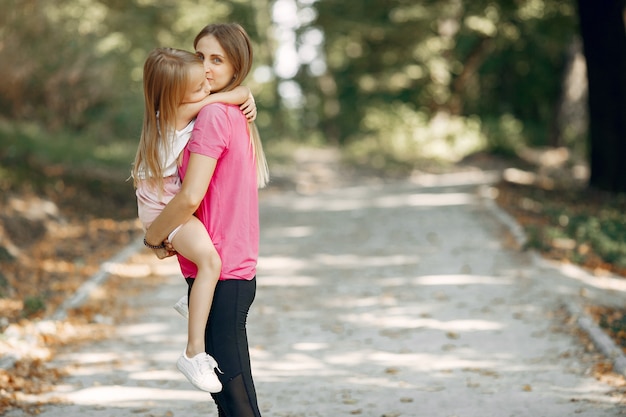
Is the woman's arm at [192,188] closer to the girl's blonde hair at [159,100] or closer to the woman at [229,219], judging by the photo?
the woman at [229,219]

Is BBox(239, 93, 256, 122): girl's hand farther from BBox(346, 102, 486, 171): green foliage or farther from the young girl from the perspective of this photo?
BBox(346, 102, 486, 171): green foliage

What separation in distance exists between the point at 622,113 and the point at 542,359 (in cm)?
966

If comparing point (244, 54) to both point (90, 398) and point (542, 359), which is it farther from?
point (542, 359)

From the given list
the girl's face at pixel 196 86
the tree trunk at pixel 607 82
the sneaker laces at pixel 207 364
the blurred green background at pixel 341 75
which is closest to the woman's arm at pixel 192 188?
the girl's face at pixel 196 86

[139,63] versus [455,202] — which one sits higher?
[139,63]

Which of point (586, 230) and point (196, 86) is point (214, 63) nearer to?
point (196, 86)

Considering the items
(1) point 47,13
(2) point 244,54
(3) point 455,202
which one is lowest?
(3) point 455,202

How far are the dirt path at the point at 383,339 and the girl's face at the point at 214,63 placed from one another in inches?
114

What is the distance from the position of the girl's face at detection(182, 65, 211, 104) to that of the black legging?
2.51 feet

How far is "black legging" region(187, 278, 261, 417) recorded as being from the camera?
11.7 feet

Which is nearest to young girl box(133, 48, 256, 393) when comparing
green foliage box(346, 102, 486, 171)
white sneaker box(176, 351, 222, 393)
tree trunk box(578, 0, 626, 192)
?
white sneaker box(176, 351, 222, 393)

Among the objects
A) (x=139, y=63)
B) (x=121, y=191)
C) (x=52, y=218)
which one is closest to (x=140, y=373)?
(x=52, y=218)

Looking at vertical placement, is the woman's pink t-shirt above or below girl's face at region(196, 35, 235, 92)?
below

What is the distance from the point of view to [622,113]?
15469 mm
